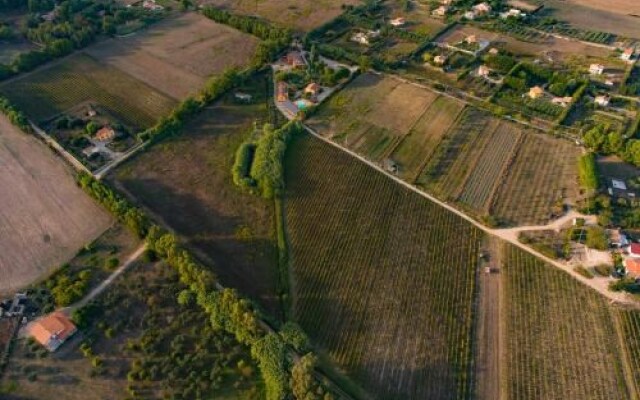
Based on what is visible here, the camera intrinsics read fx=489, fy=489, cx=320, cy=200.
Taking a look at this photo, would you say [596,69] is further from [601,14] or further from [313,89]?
[313,89]

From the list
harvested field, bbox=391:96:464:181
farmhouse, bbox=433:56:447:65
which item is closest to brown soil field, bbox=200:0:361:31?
farmhouse, bbox=433:56:447:65

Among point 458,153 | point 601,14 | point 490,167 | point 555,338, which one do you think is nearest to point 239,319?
point 555,338

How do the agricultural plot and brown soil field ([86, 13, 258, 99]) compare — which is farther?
brown soil field ([86, 13, 258, 99])

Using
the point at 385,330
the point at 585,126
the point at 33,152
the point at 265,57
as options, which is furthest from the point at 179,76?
the point at 585,126

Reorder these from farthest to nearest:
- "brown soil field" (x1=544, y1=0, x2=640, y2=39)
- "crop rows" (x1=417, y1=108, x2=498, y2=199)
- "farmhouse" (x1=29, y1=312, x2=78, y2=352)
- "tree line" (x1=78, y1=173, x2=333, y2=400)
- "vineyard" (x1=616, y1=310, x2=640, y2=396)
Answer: "brown soil field" (x1=544, y1=0, x2=640, y2=39) → "crop rows" (x1=417, y1=108, x2=498, y2=199) → "farmhouse" (x1=29, y1=312, x2=78, y2=352) → "vineyard" (x1=616, y1=310, x2=640, y2=396) → "tree line" (x1=78, y1=173, x2=333, y2=400)

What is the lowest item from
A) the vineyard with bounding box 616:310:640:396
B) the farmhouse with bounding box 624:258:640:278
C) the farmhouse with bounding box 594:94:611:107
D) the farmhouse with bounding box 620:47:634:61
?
the vineyard with bounding box 616:310:640:396

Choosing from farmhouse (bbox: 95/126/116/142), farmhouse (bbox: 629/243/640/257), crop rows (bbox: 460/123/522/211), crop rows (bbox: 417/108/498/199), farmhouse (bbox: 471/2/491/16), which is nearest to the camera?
farmhouse (bbox: 629/243/640/257)

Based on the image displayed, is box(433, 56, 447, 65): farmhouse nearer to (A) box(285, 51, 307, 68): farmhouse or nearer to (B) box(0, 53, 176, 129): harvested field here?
(A) box(285, 51, 307, 68): farmhouse
